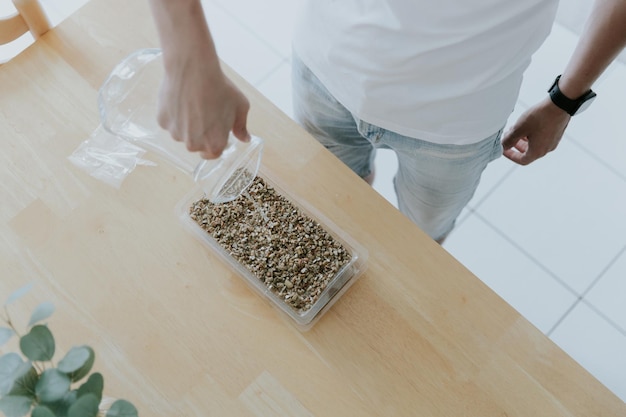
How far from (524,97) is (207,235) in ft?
4.03

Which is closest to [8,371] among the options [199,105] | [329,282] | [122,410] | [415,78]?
[122,410]

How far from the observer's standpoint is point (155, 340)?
3.01 feet

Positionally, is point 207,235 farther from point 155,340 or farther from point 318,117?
point 318,117

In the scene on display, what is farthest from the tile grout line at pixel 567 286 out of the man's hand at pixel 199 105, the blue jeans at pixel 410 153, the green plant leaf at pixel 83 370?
the green plant leaf at pixel 83 370

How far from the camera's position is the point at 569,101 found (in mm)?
975

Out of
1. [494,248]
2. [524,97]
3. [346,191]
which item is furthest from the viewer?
[524,97]

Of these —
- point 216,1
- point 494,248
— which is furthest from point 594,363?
point 216,1

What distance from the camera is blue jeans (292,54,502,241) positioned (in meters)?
0.95

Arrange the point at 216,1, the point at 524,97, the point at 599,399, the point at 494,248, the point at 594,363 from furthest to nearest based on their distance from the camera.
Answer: the point at 216,1, the point at 524,97, the point at 494,248, the point at 594,363, the point at 599,399

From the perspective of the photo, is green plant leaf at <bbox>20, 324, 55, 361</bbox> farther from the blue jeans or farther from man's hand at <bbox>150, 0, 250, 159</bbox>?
the blue jeans

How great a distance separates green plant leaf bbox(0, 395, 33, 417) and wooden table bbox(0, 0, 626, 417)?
276 mm

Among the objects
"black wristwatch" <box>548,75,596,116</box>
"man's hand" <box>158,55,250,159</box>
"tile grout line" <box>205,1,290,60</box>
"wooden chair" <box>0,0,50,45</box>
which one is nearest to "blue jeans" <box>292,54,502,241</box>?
"black wristwatch" <box>548,75,596,116</box>

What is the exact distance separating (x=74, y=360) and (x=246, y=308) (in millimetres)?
344

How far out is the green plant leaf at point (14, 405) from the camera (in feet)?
2.02
